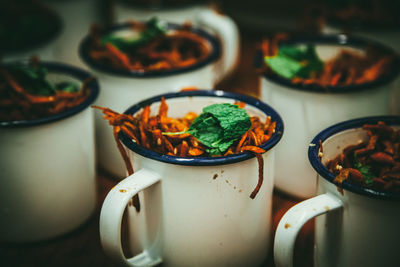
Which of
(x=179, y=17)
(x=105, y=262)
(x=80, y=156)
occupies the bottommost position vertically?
(x=105, y=262)

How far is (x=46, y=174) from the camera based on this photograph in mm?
622

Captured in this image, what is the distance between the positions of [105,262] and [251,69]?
0.60 m

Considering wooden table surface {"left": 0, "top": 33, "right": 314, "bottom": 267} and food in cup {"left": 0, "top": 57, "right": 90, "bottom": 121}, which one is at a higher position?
food in cup {"left": 0, "top": 57, "right": 90, "bottom": 121}

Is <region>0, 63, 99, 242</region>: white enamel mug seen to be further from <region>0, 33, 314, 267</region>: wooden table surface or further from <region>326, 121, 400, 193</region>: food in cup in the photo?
<region>326, 121, 400, 193</region>: food in cup

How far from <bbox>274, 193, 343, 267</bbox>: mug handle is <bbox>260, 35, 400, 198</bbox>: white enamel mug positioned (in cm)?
20

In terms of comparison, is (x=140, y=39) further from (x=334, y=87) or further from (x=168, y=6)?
(x=334, y=87)

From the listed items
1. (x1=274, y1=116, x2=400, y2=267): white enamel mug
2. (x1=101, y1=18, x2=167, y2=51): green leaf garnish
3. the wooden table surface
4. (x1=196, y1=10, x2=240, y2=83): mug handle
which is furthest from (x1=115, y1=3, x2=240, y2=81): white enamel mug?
(x1=274, y1=116, x2=400, y2=267): white enamel mug

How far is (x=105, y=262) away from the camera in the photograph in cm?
61

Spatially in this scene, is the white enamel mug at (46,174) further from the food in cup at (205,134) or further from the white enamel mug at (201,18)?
the white enamel mug at (201,18)

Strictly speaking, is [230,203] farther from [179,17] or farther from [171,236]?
[179,17]

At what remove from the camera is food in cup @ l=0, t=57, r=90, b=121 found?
2.08 ft

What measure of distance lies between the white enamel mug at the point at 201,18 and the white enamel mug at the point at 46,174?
330mm

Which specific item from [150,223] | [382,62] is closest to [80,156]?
[150,223]

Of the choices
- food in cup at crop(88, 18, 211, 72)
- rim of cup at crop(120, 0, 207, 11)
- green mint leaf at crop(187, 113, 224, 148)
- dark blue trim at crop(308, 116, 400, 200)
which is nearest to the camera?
dark blue trim at crop(308, 116, 400, 200)
